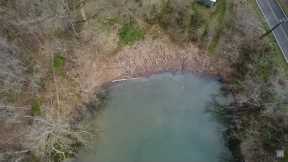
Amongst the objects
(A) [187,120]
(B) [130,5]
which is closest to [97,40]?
(B) [130,5]

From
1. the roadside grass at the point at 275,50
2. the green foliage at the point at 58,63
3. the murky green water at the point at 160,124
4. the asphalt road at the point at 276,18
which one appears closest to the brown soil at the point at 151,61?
the murky green water at the point at 160,124

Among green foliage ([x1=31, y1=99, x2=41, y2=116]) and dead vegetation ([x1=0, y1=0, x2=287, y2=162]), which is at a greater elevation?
dead vegetation ([x1=0, y1=0, x2=287, y2=162])

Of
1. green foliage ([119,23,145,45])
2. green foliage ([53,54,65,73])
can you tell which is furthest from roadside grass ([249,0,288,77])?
green foliage ([53,54,65,73])

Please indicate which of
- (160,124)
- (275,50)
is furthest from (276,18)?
(160,124)

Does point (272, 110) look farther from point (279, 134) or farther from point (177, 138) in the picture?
point (177, 138)

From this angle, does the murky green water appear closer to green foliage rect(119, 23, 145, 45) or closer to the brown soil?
the brown soil

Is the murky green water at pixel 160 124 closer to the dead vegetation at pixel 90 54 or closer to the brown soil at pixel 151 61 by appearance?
the brown soil at pixel 151 61
